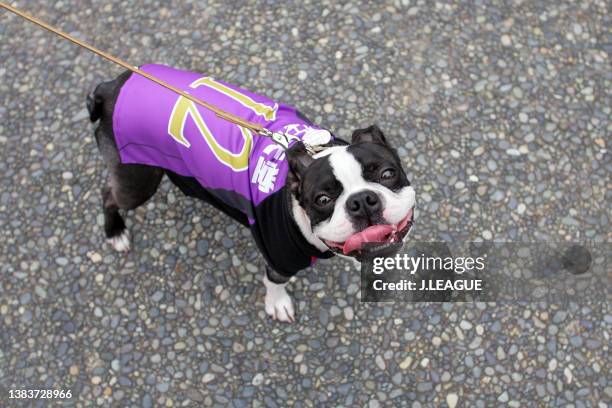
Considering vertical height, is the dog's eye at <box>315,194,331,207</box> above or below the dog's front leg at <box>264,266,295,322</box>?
above

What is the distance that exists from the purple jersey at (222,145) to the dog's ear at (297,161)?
183 mm

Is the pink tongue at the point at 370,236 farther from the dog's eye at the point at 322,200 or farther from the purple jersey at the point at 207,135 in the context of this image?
the purple jersey at the point at 207,135

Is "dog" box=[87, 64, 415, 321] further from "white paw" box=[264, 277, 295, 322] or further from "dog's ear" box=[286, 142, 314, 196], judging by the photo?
"white paw" box=[264, 277, 295, 322]

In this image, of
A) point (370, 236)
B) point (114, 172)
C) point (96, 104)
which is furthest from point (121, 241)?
point (370, 236)

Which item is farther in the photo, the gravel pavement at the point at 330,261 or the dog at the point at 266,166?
the gravel pavement at the point at 330,261

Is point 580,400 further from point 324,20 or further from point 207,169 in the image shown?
point 324,20

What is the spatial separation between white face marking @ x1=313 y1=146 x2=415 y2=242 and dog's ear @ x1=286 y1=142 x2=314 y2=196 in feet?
0.59

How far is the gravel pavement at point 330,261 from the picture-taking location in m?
4.75

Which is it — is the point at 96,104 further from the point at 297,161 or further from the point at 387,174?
the point at 387,174

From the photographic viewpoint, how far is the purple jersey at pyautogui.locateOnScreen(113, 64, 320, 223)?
392cm

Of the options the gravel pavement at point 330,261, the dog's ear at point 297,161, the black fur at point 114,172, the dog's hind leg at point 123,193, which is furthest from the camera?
the gravel pavement at point 330,261

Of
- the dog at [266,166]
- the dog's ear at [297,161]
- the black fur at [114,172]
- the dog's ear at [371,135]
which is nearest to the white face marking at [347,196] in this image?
the dog at [266,166]

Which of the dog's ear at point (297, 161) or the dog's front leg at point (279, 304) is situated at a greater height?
the dog's ear at point (297, 161)

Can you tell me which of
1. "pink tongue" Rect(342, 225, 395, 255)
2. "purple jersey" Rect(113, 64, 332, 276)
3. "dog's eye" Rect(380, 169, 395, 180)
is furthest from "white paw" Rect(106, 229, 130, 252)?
"dog's eye" Rect(380, 169, 395, 180)
